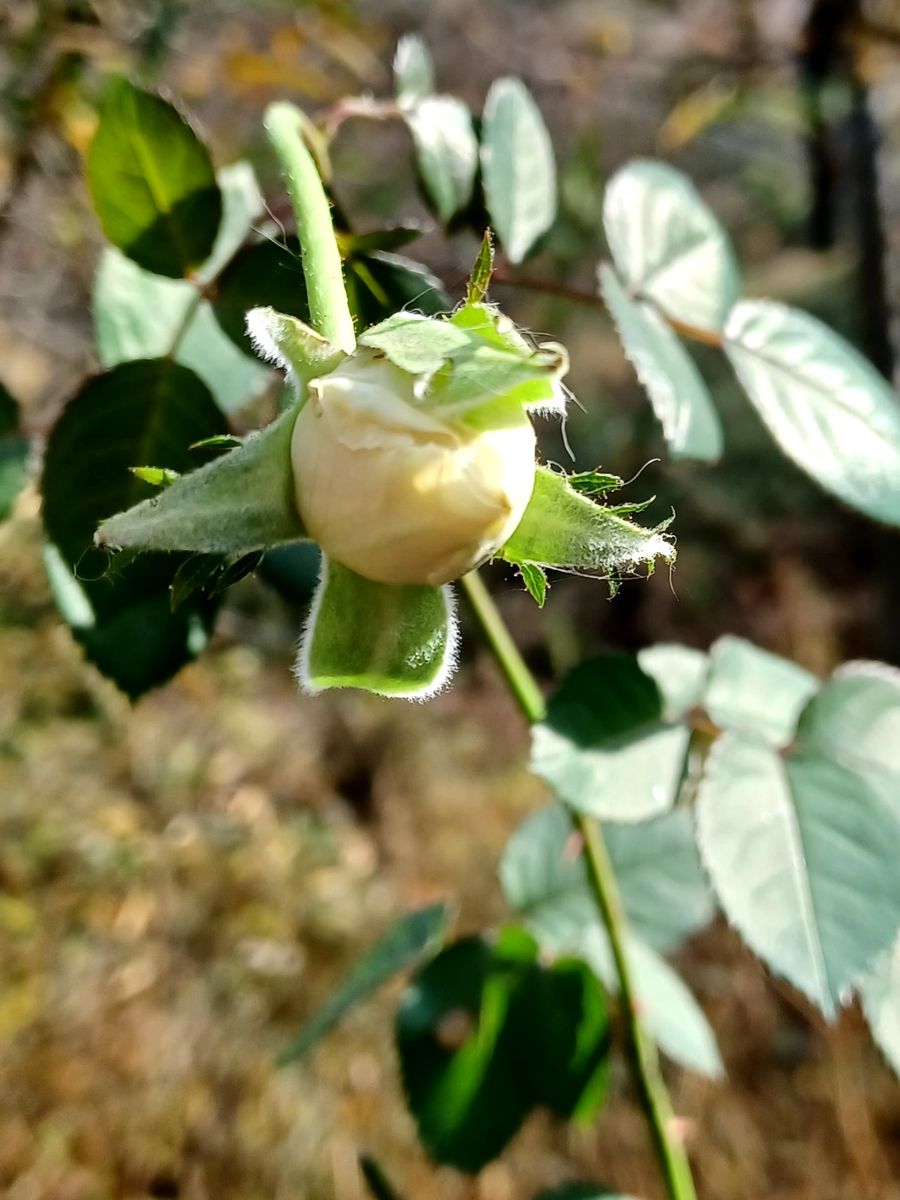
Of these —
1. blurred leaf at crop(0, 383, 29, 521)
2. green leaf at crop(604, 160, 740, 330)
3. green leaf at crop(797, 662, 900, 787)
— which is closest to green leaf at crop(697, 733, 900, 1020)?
green leaf at crop(797, 662, 900, 787)

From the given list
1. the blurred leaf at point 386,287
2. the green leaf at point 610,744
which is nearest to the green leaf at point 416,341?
the blurred leaf at point 386,287

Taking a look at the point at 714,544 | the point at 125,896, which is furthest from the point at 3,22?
the point at 714,544

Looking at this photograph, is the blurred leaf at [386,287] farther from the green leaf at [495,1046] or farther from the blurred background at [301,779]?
the green leaf at [495,1046]

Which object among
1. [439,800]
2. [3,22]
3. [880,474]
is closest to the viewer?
[880,474]

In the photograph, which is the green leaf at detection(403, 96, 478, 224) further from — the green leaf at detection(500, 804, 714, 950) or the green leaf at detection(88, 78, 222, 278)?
the green leaf at detection(500, 804, 714, 950)

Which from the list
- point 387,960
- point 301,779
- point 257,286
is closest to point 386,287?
point 257,286

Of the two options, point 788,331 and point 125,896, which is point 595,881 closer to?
point 788,331
